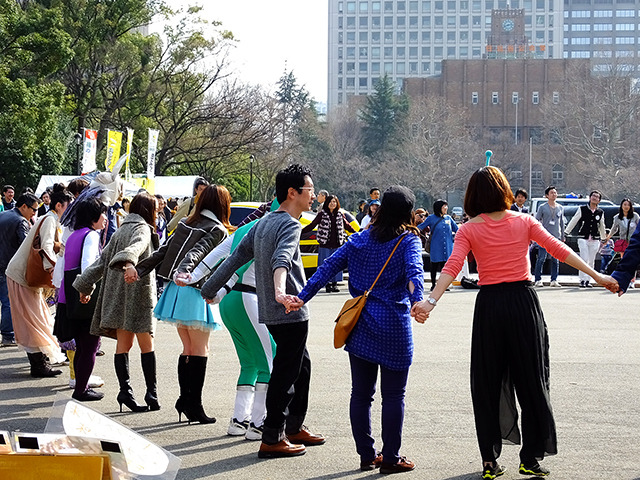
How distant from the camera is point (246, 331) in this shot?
7027 millimetres

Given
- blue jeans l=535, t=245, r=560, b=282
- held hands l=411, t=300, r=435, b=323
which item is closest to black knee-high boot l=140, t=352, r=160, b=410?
held hands l=411, t=300, r=435, b=323

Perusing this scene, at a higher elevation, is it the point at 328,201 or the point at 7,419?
the point at 328,201

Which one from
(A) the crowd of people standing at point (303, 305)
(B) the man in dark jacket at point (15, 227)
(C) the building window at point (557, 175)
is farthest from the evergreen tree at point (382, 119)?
(A) the crowd of people standing at point (303, 305)

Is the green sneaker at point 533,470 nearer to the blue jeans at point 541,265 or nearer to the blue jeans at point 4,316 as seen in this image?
the blue jeans at point 4,316

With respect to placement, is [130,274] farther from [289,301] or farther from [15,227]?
[15,227]

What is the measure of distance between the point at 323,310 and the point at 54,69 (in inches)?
832

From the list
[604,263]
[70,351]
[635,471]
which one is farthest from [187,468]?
[604,263]

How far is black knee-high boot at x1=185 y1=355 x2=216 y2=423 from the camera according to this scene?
7496 mm

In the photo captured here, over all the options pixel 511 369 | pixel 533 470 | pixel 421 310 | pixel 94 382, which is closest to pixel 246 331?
pixel 421 310

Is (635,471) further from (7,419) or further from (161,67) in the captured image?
(161,67)

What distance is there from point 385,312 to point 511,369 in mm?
841

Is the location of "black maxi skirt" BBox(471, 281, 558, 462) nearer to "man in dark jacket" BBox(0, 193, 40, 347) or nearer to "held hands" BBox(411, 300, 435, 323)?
"held hands" BBox(411, 300, 435, 323)

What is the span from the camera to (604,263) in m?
22.6

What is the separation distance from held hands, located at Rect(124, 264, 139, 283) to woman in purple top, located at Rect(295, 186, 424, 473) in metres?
1.96
